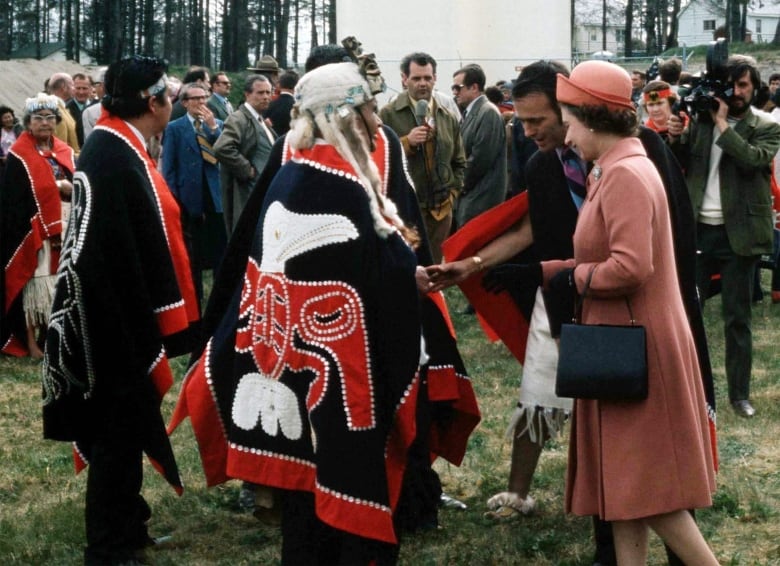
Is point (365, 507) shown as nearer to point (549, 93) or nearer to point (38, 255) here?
point (549, 93)

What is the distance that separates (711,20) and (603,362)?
247ft

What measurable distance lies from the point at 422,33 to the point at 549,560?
17.3m

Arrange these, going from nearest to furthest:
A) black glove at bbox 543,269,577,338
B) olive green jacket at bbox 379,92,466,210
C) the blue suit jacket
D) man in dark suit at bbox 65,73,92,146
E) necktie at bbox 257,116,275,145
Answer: black glove at bbox 543,269,577,338
olive green jacket at bbox 379,92,466,210
necktie at bbox 257,116,275,145
the blue suit jacket
man in dark suit at bbox 65,73,92,146

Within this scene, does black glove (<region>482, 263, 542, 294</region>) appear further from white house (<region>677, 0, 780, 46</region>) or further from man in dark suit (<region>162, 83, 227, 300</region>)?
white house (<region>677, 0, 780, 46</region>)

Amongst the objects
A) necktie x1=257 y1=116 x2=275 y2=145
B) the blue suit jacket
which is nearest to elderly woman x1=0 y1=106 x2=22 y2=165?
the blue suit jacket

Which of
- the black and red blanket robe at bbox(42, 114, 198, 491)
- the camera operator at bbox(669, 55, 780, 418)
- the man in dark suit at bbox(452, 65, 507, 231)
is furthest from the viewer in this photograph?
the man in dark suit at bbox(452, 65, 507, 231)

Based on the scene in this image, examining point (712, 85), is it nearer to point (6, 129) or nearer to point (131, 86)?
point (131, 86)

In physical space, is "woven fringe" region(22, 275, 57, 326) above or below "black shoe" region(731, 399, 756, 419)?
above

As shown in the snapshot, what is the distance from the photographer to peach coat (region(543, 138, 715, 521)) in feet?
12.4

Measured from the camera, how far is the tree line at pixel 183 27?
49094mm

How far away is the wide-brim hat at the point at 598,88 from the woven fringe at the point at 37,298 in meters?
6.30

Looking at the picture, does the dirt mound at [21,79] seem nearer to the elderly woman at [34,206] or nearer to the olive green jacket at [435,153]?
the elderly woman at [34,206]

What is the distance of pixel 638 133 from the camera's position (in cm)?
425

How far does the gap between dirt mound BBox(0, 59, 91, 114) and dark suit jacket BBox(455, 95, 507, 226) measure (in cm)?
1796
